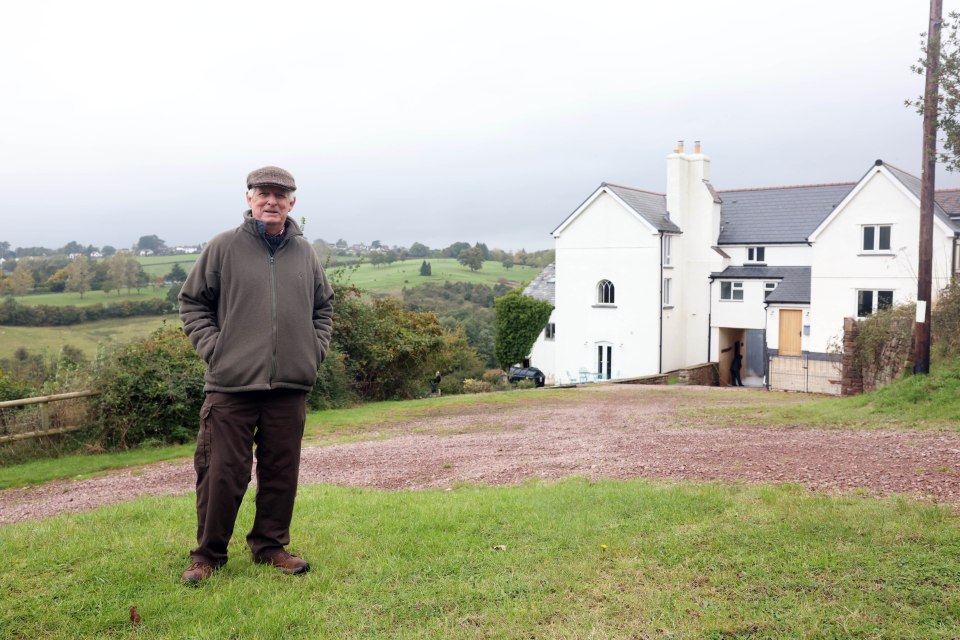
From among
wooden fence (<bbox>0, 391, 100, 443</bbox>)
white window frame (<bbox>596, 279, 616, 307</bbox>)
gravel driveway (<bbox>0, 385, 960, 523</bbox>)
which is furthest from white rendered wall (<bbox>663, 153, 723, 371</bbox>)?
wooden fence (<bbox>0, 391, 100, 443</bbox>)

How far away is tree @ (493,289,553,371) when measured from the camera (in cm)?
4884

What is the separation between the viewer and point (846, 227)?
112ft

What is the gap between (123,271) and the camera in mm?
45594

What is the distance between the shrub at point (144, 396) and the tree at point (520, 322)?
33559 millimetres

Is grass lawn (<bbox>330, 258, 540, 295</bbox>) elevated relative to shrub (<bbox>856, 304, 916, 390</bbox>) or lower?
elevated

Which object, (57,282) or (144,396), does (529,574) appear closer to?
(144,396)

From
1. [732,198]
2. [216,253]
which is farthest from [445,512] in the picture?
[732,198]

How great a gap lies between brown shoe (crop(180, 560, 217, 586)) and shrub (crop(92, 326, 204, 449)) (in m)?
11.5

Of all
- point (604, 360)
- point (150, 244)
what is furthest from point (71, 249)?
point (604, 360)

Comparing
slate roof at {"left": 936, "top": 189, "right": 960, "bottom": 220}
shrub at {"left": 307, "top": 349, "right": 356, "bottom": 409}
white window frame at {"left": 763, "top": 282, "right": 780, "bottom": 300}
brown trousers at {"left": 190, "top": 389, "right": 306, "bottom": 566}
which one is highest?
slate roof at {"left": 936, "top": 189, "right": 960, "bottom": 220}

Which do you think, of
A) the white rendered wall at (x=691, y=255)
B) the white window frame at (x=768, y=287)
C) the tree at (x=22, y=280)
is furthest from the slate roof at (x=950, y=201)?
the tree at (x=22, y=280)

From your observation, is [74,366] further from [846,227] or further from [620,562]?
[846,227]

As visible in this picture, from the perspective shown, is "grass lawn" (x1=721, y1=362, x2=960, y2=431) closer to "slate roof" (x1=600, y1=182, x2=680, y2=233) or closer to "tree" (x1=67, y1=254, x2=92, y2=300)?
"slate roof" (x1=600, y1=182, x2=680, y2=233)

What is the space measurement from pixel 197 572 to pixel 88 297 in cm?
4475
